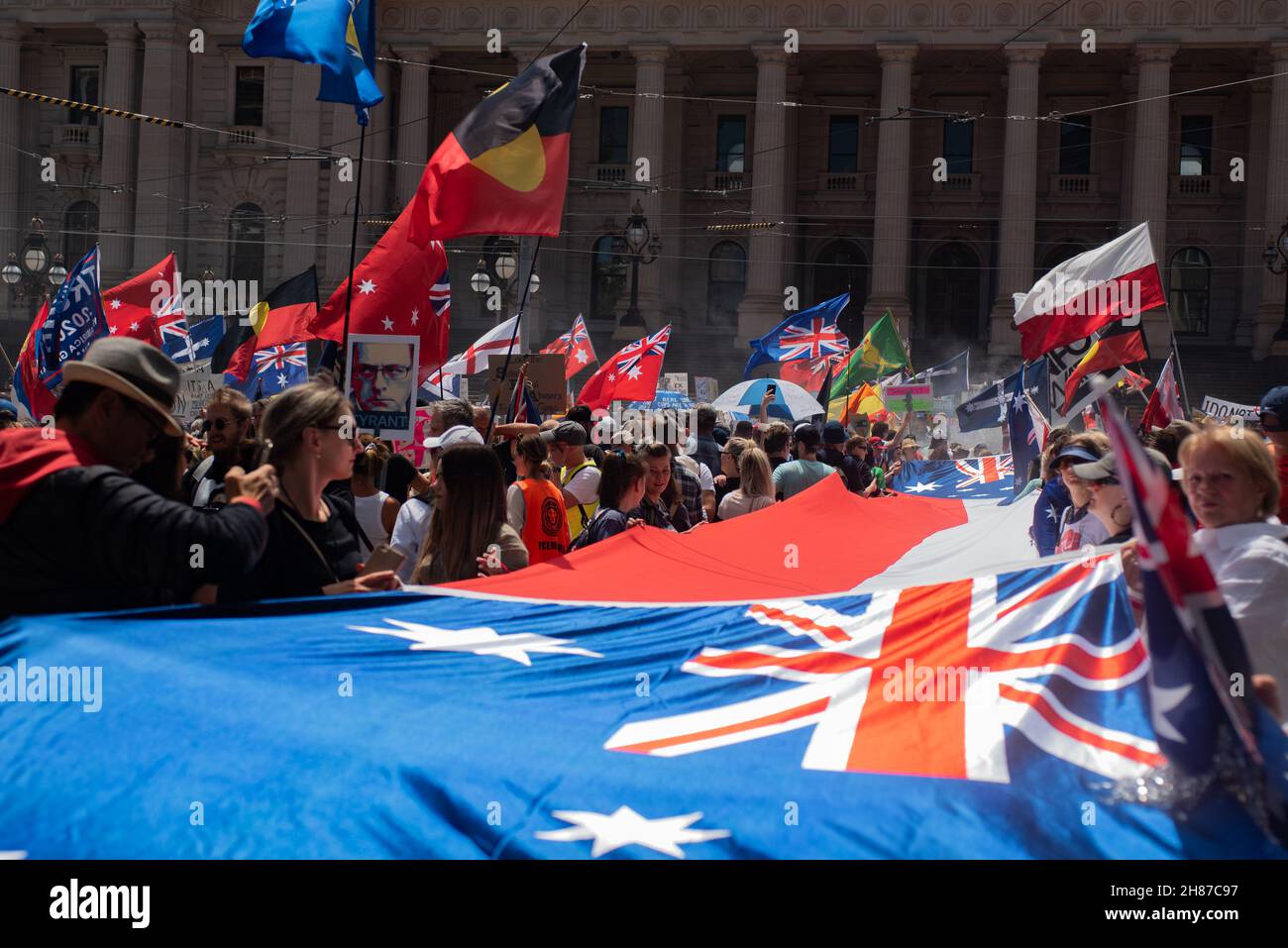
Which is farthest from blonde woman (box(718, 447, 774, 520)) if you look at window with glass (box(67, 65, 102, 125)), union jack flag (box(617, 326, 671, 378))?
window with glass (box(67, 65, 102, 125))

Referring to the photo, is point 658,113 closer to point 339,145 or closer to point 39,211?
point 339,145

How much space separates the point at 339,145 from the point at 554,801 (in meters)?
45.0

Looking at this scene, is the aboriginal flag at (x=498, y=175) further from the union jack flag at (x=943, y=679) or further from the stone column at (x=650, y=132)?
the stone column at (x=650, y=132)

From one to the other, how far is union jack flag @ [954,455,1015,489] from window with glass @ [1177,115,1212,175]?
32490 mm

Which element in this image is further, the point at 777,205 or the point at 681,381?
the point at 777,205

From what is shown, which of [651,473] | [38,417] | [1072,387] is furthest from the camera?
[1072,387]

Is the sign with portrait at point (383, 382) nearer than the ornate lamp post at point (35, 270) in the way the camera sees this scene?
Yes

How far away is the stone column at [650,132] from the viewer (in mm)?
44688

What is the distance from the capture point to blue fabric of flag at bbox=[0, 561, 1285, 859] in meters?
3.03

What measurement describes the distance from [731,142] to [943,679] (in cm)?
4631

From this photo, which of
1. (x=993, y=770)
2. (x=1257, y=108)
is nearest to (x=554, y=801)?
(x=993, y=770)

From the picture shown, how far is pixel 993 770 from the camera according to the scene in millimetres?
3428

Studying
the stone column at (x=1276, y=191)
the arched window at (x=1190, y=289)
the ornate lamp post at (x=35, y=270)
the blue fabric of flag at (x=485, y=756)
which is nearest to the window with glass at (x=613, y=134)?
the arched window at (x=1190, y=289)

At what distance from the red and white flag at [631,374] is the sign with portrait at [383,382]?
299 inches
